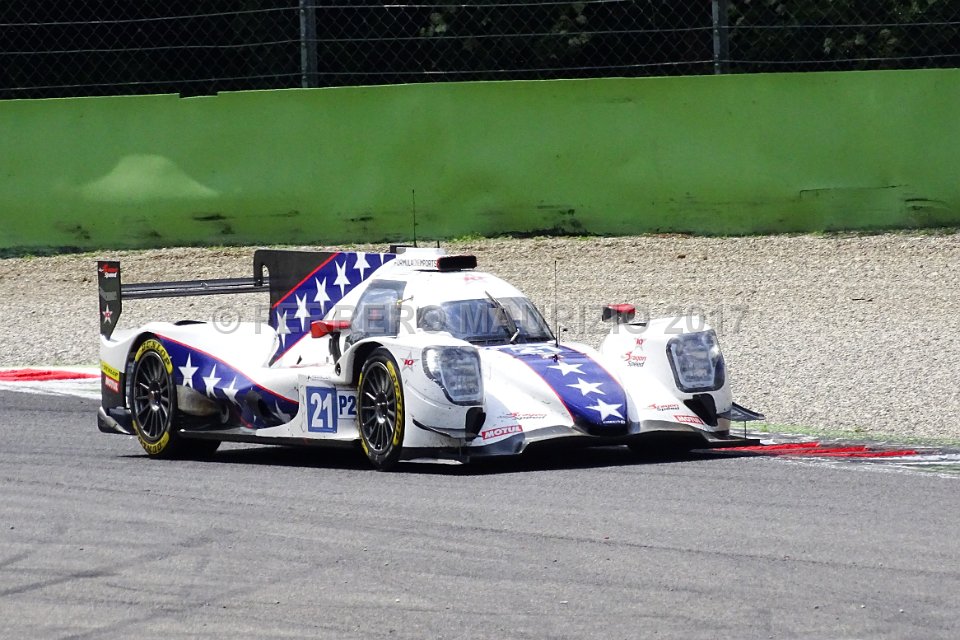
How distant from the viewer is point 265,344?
10102 millimetres

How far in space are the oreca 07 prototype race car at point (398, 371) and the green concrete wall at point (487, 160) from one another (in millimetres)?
6253

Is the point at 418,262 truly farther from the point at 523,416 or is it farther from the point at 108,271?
the point at 108,271

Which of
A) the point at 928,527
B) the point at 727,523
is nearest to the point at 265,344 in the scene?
the point at 727,523

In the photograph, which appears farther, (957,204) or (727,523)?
(957,204)

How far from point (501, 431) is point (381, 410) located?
0.70 metres

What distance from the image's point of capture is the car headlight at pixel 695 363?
9055mm

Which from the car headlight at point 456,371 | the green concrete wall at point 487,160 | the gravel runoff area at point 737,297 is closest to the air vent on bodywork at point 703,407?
the car headlight at point 456,371

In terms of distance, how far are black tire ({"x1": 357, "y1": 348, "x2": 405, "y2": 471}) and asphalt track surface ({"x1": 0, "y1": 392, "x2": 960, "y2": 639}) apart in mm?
130

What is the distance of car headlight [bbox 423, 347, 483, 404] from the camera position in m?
8.45

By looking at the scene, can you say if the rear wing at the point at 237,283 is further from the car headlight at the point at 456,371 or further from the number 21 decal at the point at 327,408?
the car headlight at the point at 456,371

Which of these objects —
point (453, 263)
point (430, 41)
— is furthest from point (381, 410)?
point (430, 41)

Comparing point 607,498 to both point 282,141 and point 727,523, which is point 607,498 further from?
point 282,141

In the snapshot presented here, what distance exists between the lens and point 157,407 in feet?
33.7

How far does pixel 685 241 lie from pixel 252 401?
7893mm
